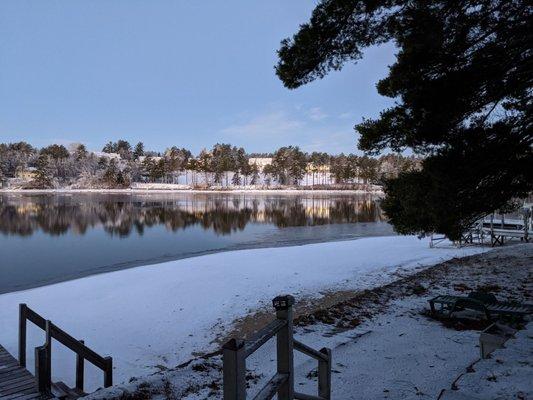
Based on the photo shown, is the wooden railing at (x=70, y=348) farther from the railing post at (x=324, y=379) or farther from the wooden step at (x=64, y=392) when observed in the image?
the railing post at (x=324, y=379)

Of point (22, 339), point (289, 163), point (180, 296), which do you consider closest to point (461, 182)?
point (180, 296)

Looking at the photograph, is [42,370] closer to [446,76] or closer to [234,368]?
[234,368]

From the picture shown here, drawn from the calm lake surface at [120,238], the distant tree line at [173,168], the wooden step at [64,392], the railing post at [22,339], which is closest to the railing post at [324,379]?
the wooden step at [64,392]

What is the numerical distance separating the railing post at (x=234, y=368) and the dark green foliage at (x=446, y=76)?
6.08 meters

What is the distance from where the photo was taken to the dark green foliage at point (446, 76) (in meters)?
7.45

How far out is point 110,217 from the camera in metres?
42.6

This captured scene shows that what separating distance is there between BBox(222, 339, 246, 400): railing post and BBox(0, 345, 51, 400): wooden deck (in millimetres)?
4974

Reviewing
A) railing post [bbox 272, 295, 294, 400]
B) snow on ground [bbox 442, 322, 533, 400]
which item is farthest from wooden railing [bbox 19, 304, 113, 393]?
snow on ground [bbox 442, 322, 533, 400]

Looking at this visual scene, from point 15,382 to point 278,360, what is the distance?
18.1ft

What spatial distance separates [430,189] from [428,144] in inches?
49.1

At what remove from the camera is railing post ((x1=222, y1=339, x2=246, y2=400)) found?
2.23 metres

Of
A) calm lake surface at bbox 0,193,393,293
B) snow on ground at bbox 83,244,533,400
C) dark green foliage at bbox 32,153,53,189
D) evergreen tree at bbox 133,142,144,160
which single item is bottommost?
calm lake surface at bbox 0,193,393,293

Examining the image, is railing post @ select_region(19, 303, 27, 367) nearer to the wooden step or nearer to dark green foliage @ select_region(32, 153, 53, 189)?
the wooden step

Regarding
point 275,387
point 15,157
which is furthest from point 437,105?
point 15,157
